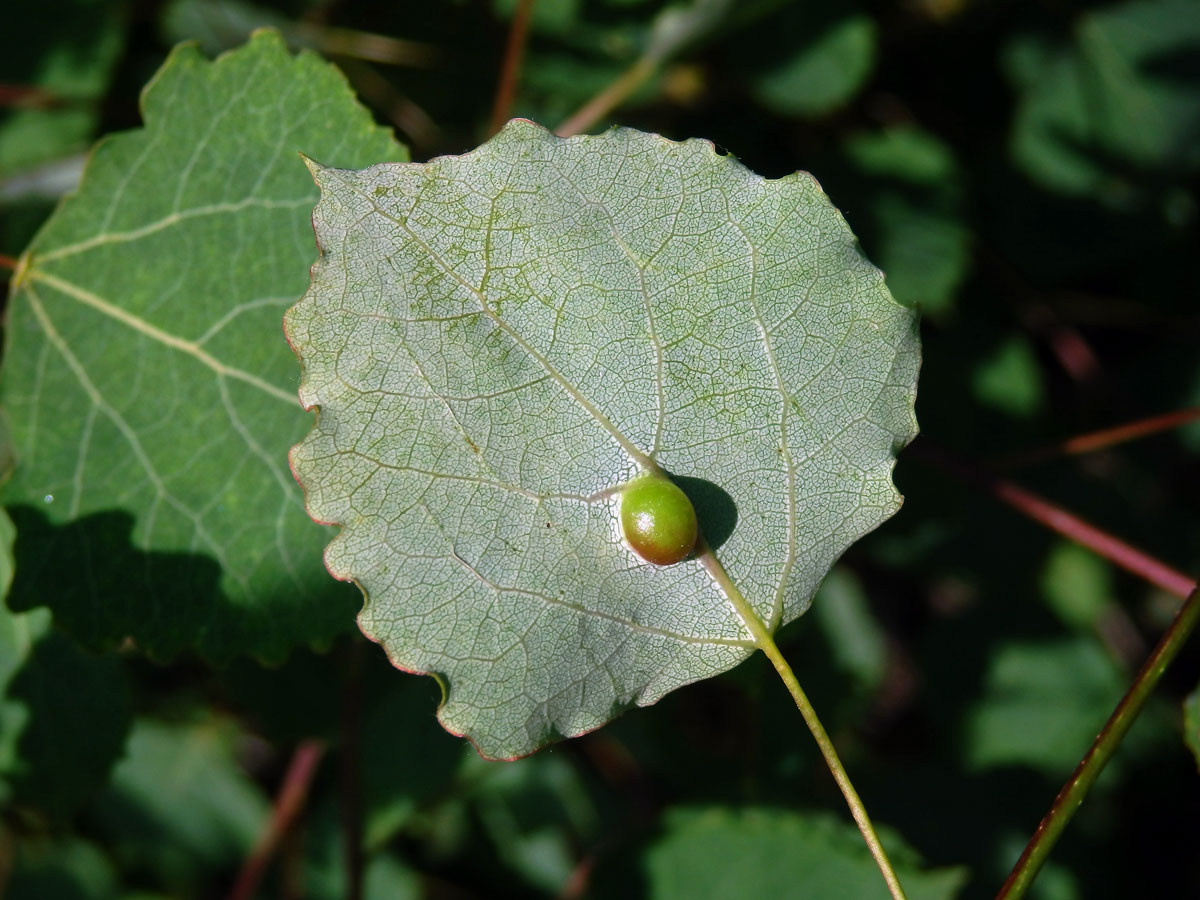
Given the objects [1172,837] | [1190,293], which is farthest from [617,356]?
[1172,837]

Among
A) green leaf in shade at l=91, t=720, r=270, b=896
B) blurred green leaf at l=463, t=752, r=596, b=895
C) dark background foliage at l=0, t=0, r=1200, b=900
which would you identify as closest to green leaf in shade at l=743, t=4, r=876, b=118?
dark background foliage at l=0, t=0, r=1200, b=900

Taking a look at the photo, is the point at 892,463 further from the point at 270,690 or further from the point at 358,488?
the point at 270,690

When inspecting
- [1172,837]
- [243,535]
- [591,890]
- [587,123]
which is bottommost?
[1172,837]

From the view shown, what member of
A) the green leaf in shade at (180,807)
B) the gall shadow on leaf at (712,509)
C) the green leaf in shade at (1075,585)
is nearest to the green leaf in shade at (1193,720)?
the gall shadow on leaf at (712,509)

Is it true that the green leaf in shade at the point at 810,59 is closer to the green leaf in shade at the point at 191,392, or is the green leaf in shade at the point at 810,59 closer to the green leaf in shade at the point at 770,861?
the green leaf in shade at the point at 191,392

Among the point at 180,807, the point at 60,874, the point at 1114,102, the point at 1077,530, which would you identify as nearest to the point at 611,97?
the point at 1077,530

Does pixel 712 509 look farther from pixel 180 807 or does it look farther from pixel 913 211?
pixel 180 807
